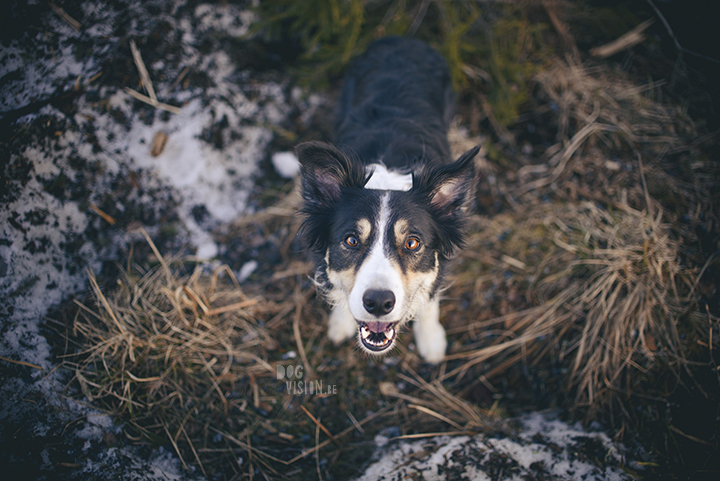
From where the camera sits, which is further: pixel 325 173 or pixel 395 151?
pixel 395 151

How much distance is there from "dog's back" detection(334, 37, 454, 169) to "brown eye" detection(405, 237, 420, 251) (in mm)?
756

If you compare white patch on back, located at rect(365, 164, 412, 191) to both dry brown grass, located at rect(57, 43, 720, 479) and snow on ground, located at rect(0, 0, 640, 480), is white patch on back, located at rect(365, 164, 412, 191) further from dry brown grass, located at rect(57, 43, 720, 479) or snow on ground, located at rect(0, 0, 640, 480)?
snow on ground, located at rect(0, 0, 640, 480)

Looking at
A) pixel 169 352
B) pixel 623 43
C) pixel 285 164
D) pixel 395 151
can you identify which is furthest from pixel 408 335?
pixel 623 43

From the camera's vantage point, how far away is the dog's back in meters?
2.88

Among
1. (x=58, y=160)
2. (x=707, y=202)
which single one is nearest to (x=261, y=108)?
(x=58, y=160)

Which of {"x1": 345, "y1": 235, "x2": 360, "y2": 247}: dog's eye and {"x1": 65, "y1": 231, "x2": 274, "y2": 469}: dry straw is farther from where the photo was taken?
{"x1": 65, "y1": 231, "x2": 274, "y2": 469}: dry straw

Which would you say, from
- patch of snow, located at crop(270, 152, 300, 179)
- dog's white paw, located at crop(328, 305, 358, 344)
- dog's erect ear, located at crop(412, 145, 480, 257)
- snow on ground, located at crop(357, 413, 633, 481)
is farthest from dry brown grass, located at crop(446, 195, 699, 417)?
patch of snow, located at crop(270, 152, 300, 179)

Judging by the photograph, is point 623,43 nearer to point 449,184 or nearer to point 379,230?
point 449,184

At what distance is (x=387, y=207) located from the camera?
7.42ft

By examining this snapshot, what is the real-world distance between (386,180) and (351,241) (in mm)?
633

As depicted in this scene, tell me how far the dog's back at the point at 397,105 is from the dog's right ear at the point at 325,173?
252 millimetres

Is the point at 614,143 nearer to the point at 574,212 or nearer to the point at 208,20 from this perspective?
the point at 574,212

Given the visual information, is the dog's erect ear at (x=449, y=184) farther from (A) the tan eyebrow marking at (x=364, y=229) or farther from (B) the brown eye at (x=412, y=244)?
(A) the tan eyebrow marking at (x=364, y=229)

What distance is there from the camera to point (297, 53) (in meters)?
4.38
